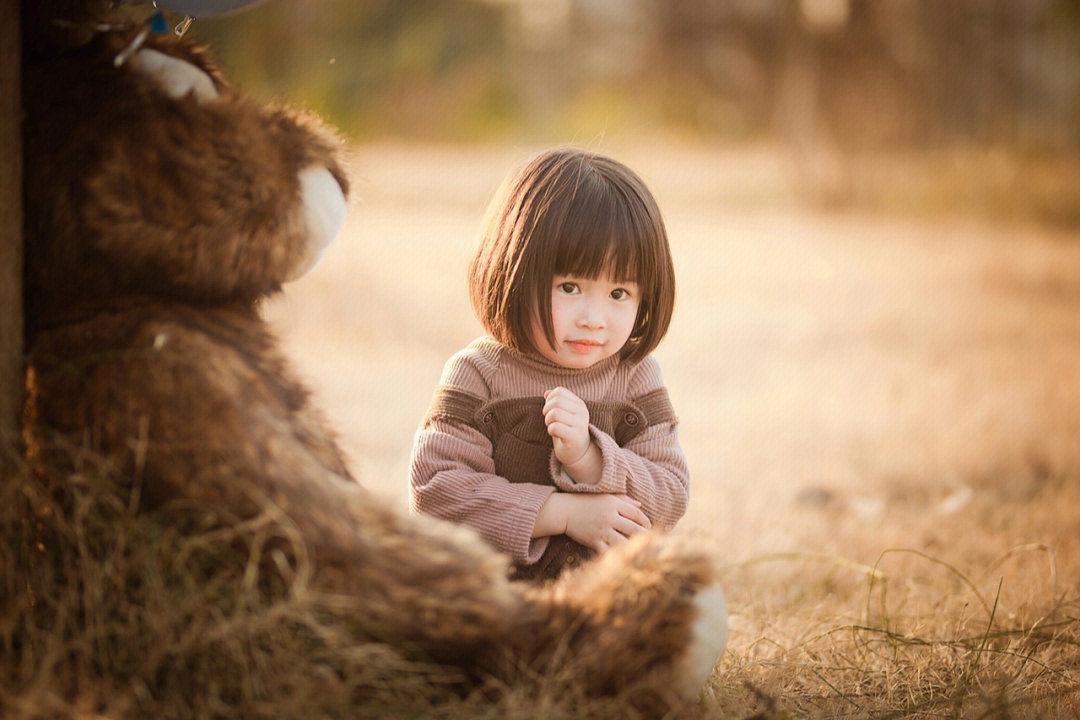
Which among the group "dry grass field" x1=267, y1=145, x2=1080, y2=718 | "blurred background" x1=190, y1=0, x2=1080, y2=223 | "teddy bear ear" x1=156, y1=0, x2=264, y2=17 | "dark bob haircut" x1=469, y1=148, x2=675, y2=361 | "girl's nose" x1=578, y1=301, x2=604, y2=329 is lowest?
"dry grass field" x1=267, y1=145, x2=1080, y2=718

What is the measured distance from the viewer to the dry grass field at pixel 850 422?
1.75m

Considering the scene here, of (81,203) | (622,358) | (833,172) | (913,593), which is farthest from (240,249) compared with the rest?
(833,172)

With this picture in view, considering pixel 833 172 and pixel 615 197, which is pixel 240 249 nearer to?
pixel 615 197

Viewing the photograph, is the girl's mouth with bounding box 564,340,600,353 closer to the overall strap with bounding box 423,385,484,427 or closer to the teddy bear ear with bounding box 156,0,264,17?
the overall strap with bounding box 423,385,484,427

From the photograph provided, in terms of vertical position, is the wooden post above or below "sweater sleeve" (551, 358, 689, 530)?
above

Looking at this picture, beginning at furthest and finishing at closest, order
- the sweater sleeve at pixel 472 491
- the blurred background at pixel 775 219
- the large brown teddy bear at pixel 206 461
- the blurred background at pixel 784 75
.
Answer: the blurred background at pixel 784 75 < the blurred background at pixel 775 219 < the sweater sleeve at pixel 472 491 < the large brown teddy bear at pixel 206 461

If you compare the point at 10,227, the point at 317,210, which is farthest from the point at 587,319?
the point at 10,227

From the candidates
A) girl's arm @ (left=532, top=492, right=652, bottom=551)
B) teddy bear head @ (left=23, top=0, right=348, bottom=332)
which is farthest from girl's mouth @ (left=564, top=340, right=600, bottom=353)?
teddy bear head @ (left=23, top=0, right=348, bottom=332)

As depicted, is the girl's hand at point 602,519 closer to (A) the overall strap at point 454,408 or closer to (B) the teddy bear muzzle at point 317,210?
(A) the overall strap at point 454,408

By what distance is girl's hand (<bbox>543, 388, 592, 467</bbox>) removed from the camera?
5.03 feet

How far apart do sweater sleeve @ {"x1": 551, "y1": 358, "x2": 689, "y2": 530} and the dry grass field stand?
188 millimetres

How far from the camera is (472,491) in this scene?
155cm

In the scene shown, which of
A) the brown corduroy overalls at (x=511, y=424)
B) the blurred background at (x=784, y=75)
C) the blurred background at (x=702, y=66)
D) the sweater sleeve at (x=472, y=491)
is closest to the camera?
the sweater sleeve at (x=472, y=491)

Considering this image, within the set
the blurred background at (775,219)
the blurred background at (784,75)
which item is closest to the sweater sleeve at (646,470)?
the blurred background at (775,219)
